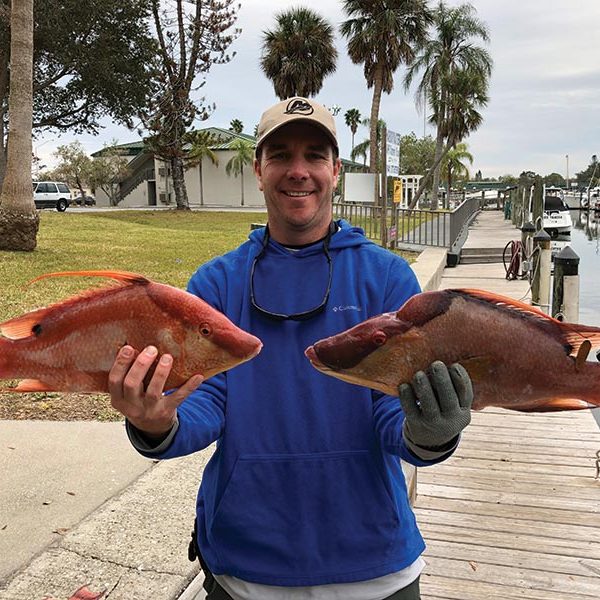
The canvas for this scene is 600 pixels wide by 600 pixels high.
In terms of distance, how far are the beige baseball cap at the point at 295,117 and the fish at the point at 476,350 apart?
72 centimetres

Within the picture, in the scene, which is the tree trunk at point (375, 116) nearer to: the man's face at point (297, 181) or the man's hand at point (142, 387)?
the man's face at point (297, 181)

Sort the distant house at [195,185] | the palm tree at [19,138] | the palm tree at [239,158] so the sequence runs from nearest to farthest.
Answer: the palm tree at [19,138] < the palm tree at [239,158] < the distant house at [195,185]

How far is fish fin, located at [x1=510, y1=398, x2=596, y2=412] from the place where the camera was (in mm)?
1461

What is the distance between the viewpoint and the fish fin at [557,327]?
1.42 metres

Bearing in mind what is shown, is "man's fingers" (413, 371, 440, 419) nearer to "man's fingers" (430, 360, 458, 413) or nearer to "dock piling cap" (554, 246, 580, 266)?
"man's fingers" (430, 360, 458, 413)

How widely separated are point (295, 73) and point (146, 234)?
78.8 ft

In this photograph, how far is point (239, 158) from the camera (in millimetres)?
51594

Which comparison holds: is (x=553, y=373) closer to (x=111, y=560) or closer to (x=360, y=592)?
(x=360, y=592)

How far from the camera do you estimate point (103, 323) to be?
1.49 meters

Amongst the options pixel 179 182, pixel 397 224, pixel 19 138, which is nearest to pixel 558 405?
pixel 19 138

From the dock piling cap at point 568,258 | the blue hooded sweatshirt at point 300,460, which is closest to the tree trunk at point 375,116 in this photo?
the dock piling cap at point 568,258

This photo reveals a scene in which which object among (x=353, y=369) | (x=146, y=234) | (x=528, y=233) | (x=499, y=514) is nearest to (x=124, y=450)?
(x=499, y=514)

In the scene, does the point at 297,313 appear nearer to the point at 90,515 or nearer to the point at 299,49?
the point at 90,515

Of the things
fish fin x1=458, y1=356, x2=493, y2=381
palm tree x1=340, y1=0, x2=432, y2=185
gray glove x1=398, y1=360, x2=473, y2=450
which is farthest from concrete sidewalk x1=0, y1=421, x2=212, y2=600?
palm tree x1=340, y1=0, x2=432, y2=185
